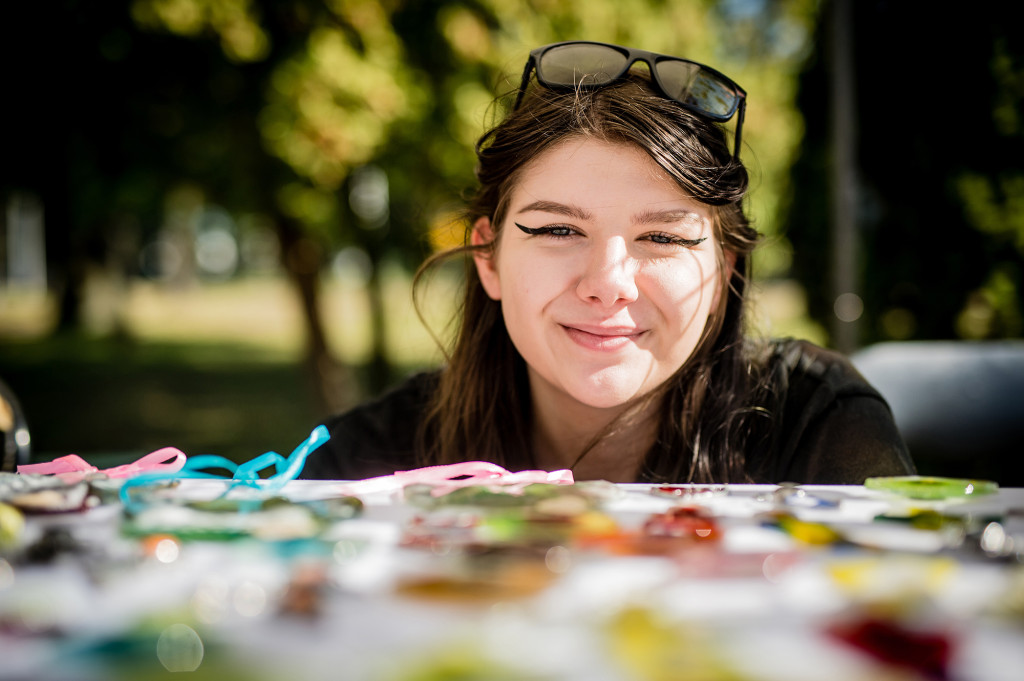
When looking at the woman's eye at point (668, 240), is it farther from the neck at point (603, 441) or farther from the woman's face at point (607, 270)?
the neck at point (603, 441)

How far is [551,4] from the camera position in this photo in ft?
14.0

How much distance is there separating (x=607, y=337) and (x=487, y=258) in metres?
0.40

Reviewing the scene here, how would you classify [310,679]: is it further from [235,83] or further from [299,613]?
[235,83]

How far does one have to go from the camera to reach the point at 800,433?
57.6 inches

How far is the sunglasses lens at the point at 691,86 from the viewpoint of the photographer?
144 centimetres

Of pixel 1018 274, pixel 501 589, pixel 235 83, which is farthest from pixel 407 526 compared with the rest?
pixel 1018 274

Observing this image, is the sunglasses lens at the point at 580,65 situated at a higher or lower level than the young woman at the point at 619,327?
higher

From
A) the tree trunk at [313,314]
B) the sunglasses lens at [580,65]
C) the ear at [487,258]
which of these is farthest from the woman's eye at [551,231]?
the tree trunk at [313,314]

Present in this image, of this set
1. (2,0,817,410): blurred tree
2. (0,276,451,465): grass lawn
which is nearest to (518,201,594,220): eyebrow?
(0,276,451,465): grass lawn

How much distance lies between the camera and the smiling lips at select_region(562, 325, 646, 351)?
1.30 meters

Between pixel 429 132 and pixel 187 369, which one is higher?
pixel 429 132

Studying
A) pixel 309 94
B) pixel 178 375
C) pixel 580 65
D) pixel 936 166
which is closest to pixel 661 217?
pixel 580 65

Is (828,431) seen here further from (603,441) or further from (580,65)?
(580,65)

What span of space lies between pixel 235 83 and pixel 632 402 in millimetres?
4007
